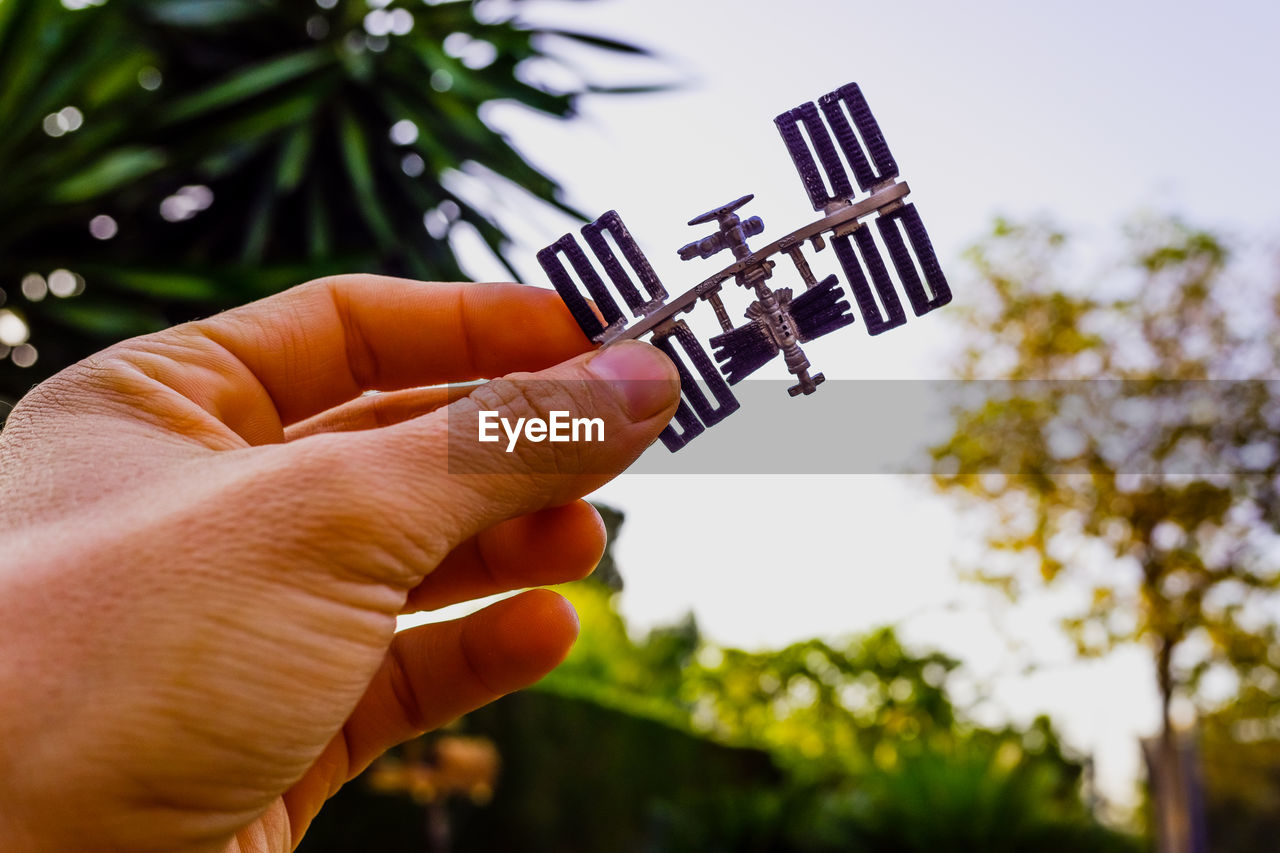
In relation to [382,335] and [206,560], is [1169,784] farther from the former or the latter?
[206,560]

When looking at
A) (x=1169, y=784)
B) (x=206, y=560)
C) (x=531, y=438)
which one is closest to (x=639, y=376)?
(x=531, y=438)

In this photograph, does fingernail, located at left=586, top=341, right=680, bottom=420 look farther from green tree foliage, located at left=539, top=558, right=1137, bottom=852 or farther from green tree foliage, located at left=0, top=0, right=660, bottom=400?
green tree foliage, located at left=539, top=558, right=1137, bottom=852

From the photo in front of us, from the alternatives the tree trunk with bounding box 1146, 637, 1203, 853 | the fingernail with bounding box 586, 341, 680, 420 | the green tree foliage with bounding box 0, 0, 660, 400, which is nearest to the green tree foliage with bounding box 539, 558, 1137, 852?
the tree trunk with bounding box 1146, 637, 1203, 853

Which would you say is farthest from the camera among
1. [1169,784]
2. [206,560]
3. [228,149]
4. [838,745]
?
[838,745]

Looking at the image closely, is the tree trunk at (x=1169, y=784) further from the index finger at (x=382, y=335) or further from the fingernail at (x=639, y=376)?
the fingernail at (x=639, y=376)

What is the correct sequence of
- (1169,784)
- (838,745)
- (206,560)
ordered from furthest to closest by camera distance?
(838,745) < (1169,784) < (206,560)

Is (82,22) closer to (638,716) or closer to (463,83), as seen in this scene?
(463,83)

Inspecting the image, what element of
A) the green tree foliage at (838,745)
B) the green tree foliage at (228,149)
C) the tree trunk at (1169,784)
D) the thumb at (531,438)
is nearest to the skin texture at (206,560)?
the thumb at (531,438)

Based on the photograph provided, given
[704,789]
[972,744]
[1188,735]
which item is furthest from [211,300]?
[1188,735]
